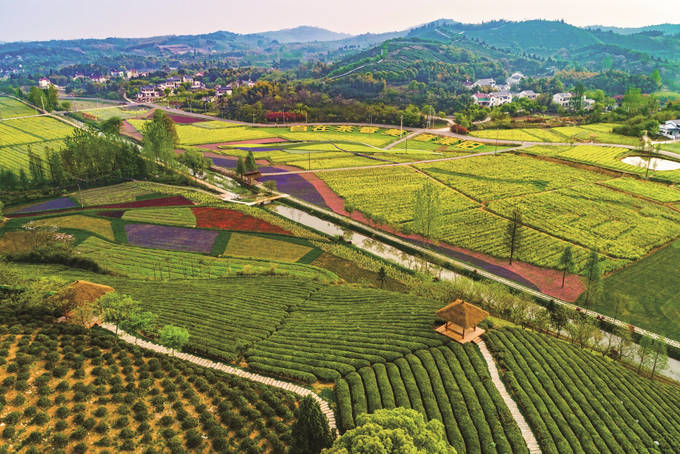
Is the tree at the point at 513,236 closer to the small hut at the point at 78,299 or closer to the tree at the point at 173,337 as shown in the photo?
the tree at the point at 173,337

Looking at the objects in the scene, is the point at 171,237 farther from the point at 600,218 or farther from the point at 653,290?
the point at 600,218

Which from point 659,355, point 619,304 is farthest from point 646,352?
point 619,304

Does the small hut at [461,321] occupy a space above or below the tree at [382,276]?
above

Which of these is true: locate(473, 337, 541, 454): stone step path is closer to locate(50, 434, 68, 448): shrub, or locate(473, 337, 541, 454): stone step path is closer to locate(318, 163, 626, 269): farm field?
locate(50, 434, 68, 448): shrub

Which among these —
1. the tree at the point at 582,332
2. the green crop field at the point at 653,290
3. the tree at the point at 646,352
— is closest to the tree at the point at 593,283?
the green crop field at the point at 653,290

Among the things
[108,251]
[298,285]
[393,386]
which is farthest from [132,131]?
[393,386]

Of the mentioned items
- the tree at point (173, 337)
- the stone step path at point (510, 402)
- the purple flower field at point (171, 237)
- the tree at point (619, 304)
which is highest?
the tree at point (173, 337)
